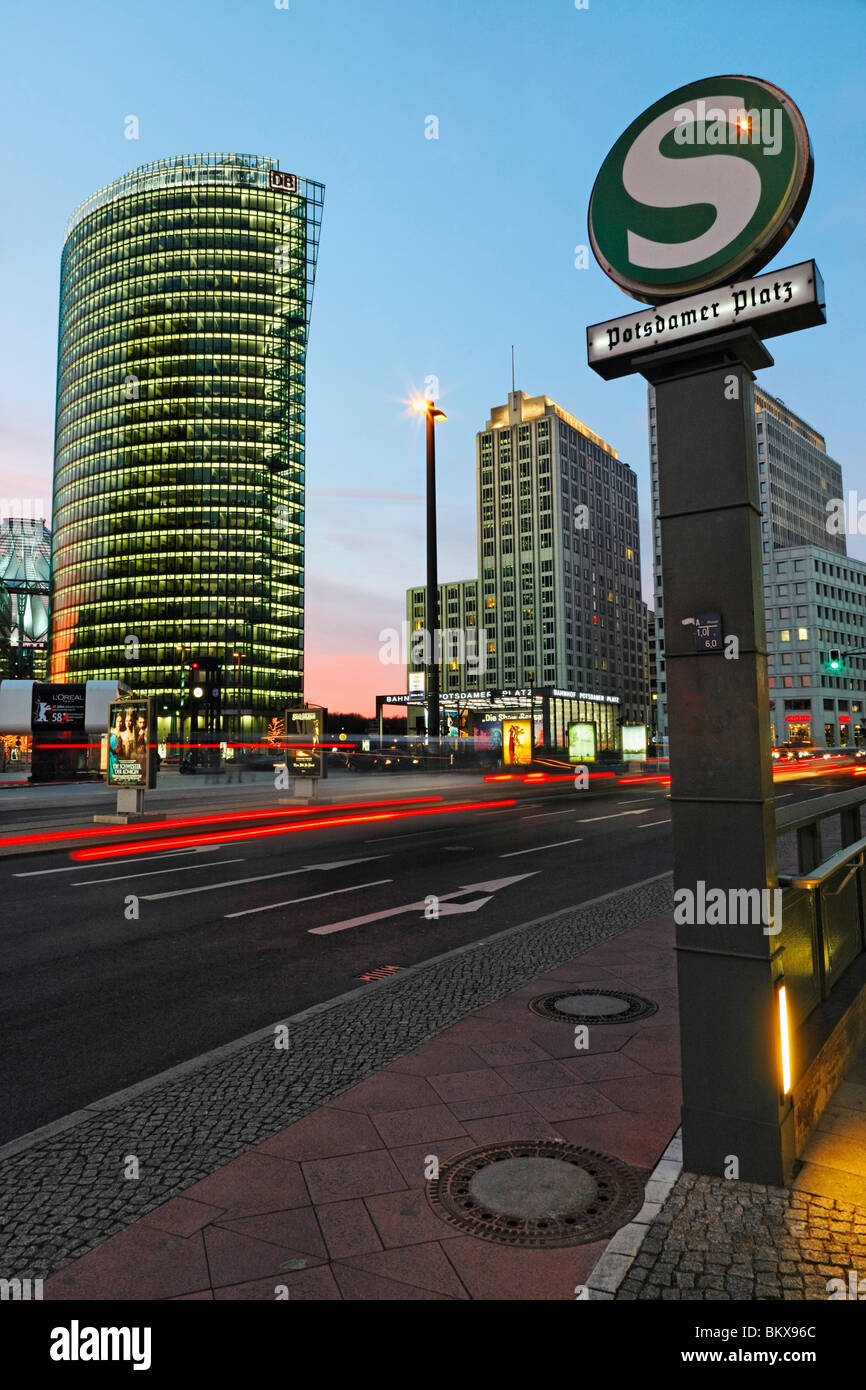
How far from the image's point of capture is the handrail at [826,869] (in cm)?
387

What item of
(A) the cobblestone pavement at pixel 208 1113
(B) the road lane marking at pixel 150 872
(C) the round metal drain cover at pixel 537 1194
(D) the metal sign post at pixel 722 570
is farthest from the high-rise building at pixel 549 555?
(C) the round metal drain cover at pixel 537 1194

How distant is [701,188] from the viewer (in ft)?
12.1

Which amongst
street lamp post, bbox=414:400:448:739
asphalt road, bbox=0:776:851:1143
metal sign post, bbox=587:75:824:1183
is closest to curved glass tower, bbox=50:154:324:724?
street lamp post, bbox=414:400:448:739

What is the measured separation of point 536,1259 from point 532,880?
29.7ft

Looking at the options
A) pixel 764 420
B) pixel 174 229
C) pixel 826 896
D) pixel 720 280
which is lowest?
pixel 826 896

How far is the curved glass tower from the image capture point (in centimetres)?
11800

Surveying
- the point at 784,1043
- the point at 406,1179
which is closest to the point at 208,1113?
the point at 406,1179

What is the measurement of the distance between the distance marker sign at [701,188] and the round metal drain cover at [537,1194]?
3.97 meters

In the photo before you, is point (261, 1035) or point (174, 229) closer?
point (261, 1035)

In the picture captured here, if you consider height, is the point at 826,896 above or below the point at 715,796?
below
